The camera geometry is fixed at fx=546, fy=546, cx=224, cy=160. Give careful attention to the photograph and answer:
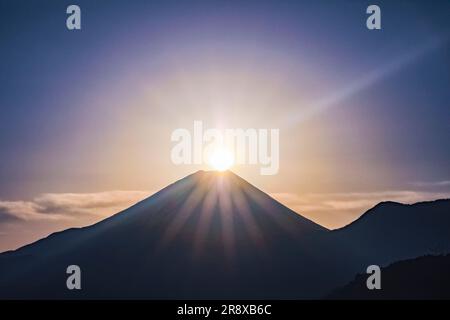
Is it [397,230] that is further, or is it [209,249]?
[397,230]

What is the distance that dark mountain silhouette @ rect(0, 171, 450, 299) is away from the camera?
193 feet

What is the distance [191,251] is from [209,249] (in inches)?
92.5

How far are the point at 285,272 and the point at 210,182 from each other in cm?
2015

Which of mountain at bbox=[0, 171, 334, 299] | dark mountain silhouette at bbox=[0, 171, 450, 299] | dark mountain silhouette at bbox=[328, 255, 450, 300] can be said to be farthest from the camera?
mountain at bbox=[0, 171, 334, 299]

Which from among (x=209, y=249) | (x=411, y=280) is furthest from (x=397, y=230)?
(x=411, y=280)

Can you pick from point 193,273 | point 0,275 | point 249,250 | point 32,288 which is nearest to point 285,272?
point 249,250

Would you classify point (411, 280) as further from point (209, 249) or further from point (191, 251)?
point (191, 251)

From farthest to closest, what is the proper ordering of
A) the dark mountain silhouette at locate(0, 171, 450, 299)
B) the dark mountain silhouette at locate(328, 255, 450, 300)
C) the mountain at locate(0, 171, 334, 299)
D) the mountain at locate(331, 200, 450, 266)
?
the mountain at locate(331, 200, 450, 266) < the mountain at locate(0, 171, 334, 299) < the dark mountain silhouette at locate(0, 171, 450, 299) < the dark mountain silhouette at locate(328, 255, 450, 300)

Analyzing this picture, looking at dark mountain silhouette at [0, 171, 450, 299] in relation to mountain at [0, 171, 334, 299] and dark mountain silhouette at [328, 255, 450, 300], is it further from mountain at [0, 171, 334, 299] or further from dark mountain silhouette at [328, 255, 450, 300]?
dark mountain silhouette at [328, 255, 450, 300]

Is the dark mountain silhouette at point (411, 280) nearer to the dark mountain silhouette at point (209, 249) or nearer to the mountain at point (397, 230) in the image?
the dark mountain silhouette at point (209, 249)

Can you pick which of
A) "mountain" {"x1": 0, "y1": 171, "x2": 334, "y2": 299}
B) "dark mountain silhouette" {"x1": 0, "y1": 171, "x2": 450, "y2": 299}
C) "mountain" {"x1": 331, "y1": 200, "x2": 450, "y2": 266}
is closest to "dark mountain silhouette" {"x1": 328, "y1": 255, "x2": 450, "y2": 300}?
"dark mountain silhouette" {"x1": 0, "y1": 171, "x2": 450, "y2": 299}

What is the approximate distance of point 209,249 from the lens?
217 ft

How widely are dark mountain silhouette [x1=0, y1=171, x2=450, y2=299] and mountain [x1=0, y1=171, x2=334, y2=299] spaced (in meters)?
0.14
